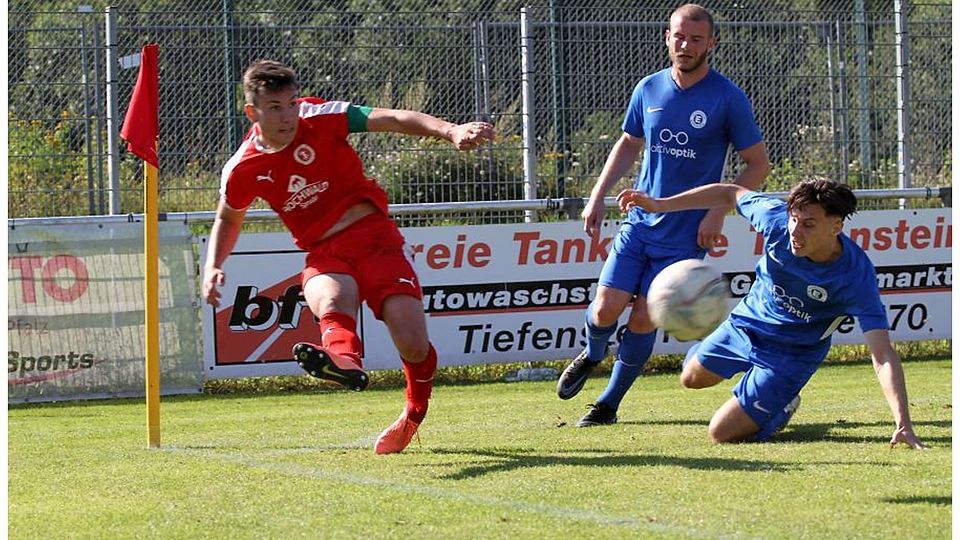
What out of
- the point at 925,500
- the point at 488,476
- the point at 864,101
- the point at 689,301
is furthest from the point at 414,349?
the point at 864,101

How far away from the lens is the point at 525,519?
5.39 metres

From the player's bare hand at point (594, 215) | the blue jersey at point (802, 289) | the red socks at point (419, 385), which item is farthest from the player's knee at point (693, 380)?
the red socks at point (419, 385)

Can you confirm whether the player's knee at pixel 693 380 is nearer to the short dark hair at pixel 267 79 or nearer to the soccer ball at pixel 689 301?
the soccer ball at pixel 689 301

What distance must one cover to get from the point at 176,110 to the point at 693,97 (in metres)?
5.12

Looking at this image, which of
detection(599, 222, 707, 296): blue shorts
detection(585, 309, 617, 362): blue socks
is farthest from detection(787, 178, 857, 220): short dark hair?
detection(585, 309, 617, 362): blue socks

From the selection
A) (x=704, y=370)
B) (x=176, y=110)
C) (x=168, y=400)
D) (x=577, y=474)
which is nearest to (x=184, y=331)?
(x=168, y=400)

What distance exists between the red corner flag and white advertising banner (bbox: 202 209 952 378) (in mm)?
3809

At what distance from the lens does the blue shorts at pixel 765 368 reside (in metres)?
7.50

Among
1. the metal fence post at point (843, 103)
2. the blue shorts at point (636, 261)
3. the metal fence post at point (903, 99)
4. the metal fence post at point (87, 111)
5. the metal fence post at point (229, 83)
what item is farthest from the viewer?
the metal fence post at point (903, 99)

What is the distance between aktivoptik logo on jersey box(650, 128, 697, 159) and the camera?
27.3 ft

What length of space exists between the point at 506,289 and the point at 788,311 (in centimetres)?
466

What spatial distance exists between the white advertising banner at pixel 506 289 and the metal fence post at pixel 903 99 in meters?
0.71

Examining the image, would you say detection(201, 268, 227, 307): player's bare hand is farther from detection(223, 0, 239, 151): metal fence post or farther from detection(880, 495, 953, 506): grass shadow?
detection(223, 0, 239, 151): metal fence post

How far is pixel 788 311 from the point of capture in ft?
24.7
